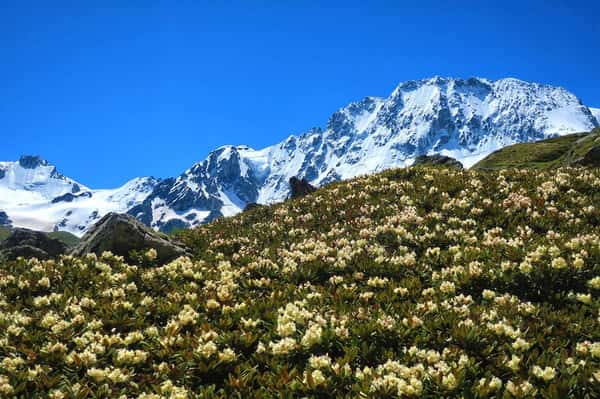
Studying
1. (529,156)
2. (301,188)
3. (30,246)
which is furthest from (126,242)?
(529,156)

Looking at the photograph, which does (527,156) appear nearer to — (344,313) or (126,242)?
(126,242)

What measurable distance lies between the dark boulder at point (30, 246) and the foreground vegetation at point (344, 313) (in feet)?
5.29

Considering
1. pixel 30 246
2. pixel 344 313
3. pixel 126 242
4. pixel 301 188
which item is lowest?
pixel 344 313

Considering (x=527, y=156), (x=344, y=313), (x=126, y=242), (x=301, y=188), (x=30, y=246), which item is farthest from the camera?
(x=527, y=156)

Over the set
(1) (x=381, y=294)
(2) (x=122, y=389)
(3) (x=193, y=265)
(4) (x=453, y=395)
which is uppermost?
(3) (x=193, y=265)

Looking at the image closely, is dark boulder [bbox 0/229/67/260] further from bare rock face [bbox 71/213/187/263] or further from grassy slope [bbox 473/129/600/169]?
grassy slope [bbox 473/129/600/169]

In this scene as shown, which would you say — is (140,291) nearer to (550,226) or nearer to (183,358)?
(183,358)

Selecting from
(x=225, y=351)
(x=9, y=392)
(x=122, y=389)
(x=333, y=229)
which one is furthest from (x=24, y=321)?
(x=333, y=229)

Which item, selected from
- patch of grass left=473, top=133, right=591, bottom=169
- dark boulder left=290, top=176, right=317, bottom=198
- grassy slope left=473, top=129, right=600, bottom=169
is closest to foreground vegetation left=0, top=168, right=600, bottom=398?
dark boulder left=290, top=176, right=317, bottom=198

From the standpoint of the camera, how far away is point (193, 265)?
12867 mm

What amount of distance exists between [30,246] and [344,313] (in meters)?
11.1

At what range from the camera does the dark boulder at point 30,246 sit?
14.8 m

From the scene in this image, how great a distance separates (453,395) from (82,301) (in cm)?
750

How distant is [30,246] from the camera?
15125 mm
